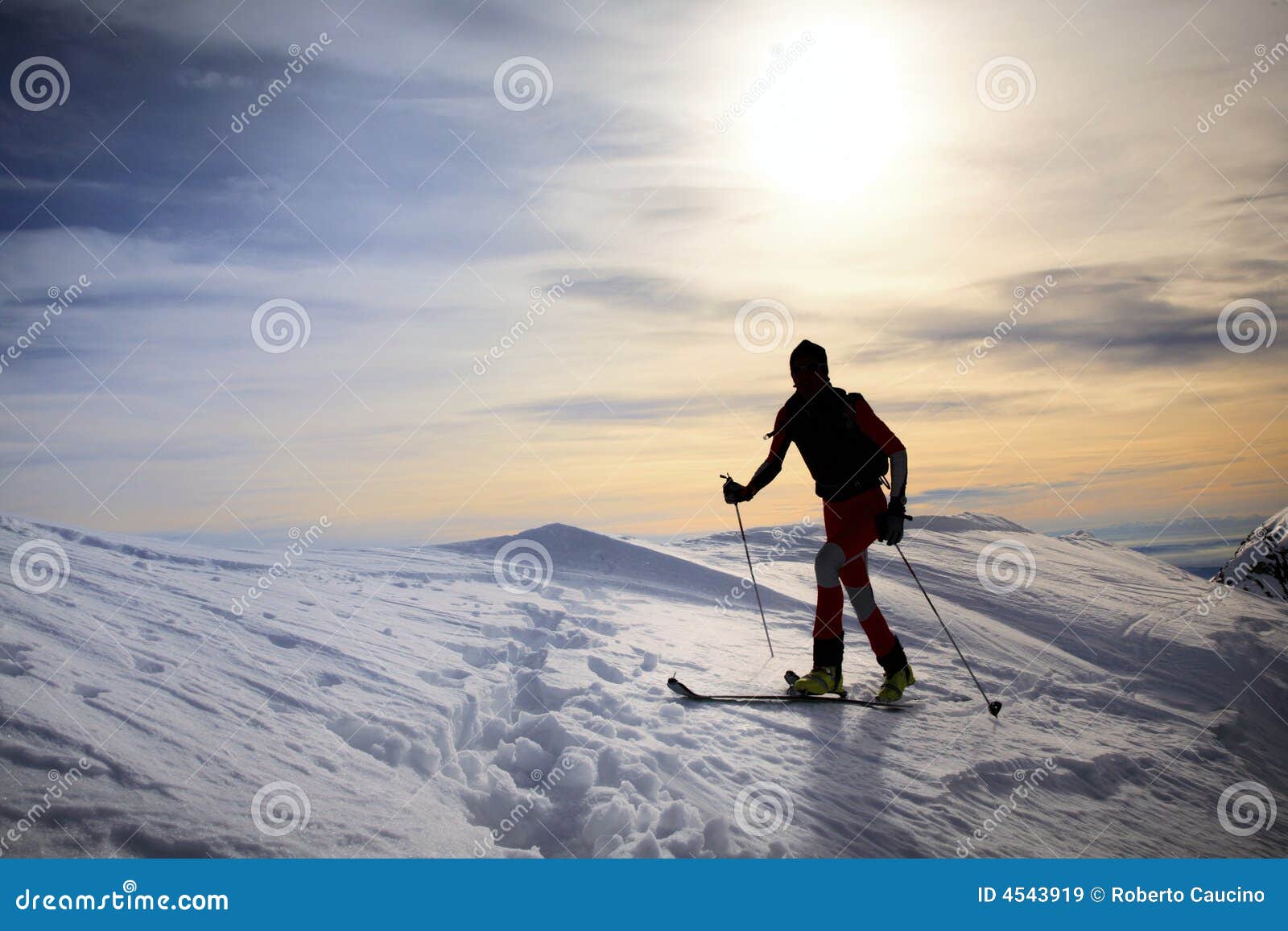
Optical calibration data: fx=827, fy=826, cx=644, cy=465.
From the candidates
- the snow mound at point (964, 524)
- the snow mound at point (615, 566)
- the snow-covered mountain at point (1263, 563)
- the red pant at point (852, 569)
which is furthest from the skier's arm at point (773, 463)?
the snow-covered mountain at point (1263, 563)

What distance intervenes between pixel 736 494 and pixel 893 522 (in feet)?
4.03

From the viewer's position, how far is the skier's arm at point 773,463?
664 centimetres

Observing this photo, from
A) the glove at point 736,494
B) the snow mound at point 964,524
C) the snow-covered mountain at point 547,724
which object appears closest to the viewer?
the snow-covered mountain at point 547,724

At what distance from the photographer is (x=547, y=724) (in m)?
5.22

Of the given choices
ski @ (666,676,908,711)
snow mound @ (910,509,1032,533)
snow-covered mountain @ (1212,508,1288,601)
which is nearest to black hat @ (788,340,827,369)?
ski @ (666,676,908,711)

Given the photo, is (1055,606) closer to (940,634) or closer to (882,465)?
(940,634)

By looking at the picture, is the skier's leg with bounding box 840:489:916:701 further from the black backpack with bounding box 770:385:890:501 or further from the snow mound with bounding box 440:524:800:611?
the snow mound with bounding box 440:524:800:611

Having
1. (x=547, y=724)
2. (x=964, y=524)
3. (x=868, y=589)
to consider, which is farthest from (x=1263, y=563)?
(x=547, y=724)

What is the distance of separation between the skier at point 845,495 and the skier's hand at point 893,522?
0.33 feet

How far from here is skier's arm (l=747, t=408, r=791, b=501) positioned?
6641mm

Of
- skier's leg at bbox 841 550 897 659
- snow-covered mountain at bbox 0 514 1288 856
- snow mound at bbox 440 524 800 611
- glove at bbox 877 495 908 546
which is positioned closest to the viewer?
snow-covered mountain at bbox 0 514 1288 856

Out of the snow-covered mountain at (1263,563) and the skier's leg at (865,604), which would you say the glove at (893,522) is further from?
the snow-covered mountain at (1263,563)

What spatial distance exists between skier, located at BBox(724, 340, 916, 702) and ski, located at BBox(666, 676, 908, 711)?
0.35ft

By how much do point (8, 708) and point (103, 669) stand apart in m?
0.61
